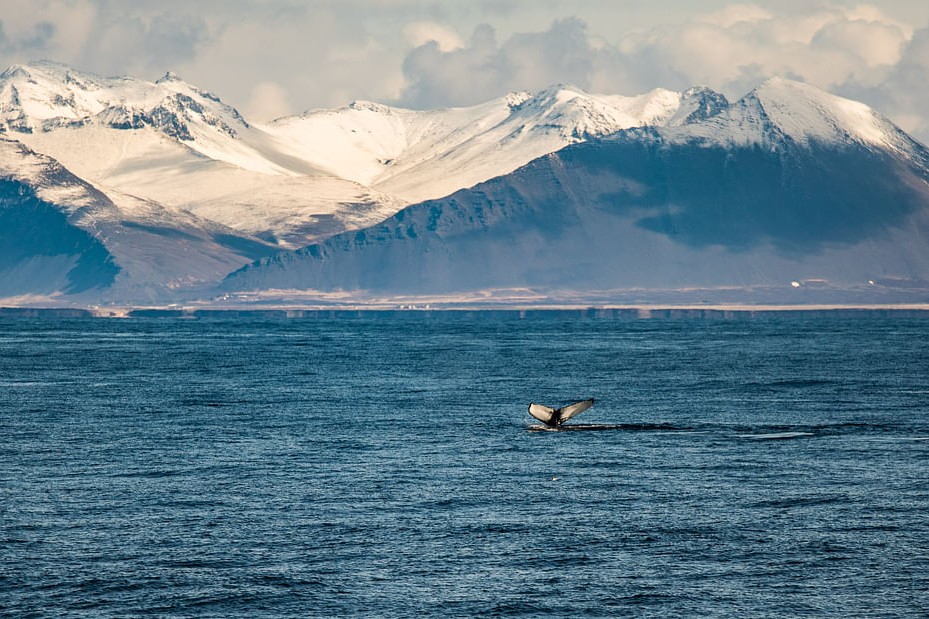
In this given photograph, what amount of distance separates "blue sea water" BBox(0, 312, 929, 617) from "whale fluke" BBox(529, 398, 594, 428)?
1.40 meters

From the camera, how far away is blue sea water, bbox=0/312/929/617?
41062 mm

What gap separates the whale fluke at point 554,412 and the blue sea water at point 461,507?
1.40 meters

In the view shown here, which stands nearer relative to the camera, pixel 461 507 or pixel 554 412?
pixel 461 507

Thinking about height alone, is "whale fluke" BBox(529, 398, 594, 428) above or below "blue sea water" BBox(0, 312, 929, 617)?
above

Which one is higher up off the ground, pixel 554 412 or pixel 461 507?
pixel 554 412

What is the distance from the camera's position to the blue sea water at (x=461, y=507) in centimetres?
4106

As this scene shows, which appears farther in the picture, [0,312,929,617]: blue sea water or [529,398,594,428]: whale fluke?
[529,398,594,428]: whale fluke

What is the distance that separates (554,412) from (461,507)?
25.4m

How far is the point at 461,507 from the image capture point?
53062 mm

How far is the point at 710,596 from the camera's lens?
4081 centimetres

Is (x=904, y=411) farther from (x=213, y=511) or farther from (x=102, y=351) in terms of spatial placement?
(x=102, y=351)

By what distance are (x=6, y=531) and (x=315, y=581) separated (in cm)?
1258

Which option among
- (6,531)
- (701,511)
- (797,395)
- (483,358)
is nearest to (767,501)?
(701,511)

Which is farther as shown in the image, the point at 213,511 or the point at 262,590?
the point at 213,511
